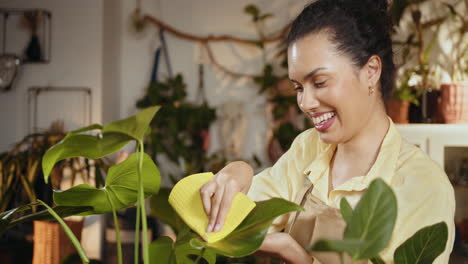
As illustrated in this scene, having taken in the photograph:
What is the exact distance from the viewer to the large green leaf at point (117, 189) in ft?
2.22

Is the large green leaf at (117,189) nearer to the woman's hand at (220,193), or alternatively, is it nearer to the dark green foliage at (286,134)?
the woman's hand at (220,193)

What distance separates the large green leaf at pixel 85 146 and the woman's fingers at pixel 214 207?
0.63ft

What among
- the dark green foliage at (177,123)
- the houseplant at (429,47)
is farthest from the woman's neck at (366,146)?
the dark green foliage at (177,123)

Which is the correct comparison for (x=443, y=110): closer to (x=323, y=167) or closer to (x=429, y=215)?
(x=323, y=167)

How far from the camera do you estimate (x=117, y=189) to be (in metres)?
0.72

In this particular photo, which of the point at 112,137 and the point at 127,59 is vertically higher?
the point at 127,59

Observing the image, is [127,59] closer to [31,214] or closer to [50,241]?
[50,241]

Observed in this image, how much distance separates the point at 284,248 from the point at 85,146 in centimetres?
A: 40

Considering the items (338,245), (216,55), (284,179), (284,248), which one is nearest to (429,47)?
(216,55)

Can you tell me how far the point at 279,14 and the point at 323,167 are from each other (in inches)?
106

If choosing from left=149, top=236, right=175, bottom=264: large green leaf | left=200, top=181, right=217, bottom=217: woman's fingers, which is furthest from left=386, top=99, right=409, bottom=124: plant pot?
left=149, top=236, right=175, bottom=264: large green leaf

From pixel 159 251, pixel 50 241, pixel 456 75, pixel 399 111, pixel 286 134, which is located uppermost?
pixel 456 75

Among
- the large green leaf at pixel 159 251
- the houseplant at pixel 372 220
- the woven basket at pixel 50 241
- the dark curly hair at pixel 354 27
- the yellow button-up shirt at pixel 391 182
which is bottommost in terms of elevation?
the woven basket at pixel 50 241

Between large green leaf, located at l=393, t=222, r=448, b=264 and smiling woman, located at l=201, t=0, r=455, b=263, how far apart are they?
0.27 metres
